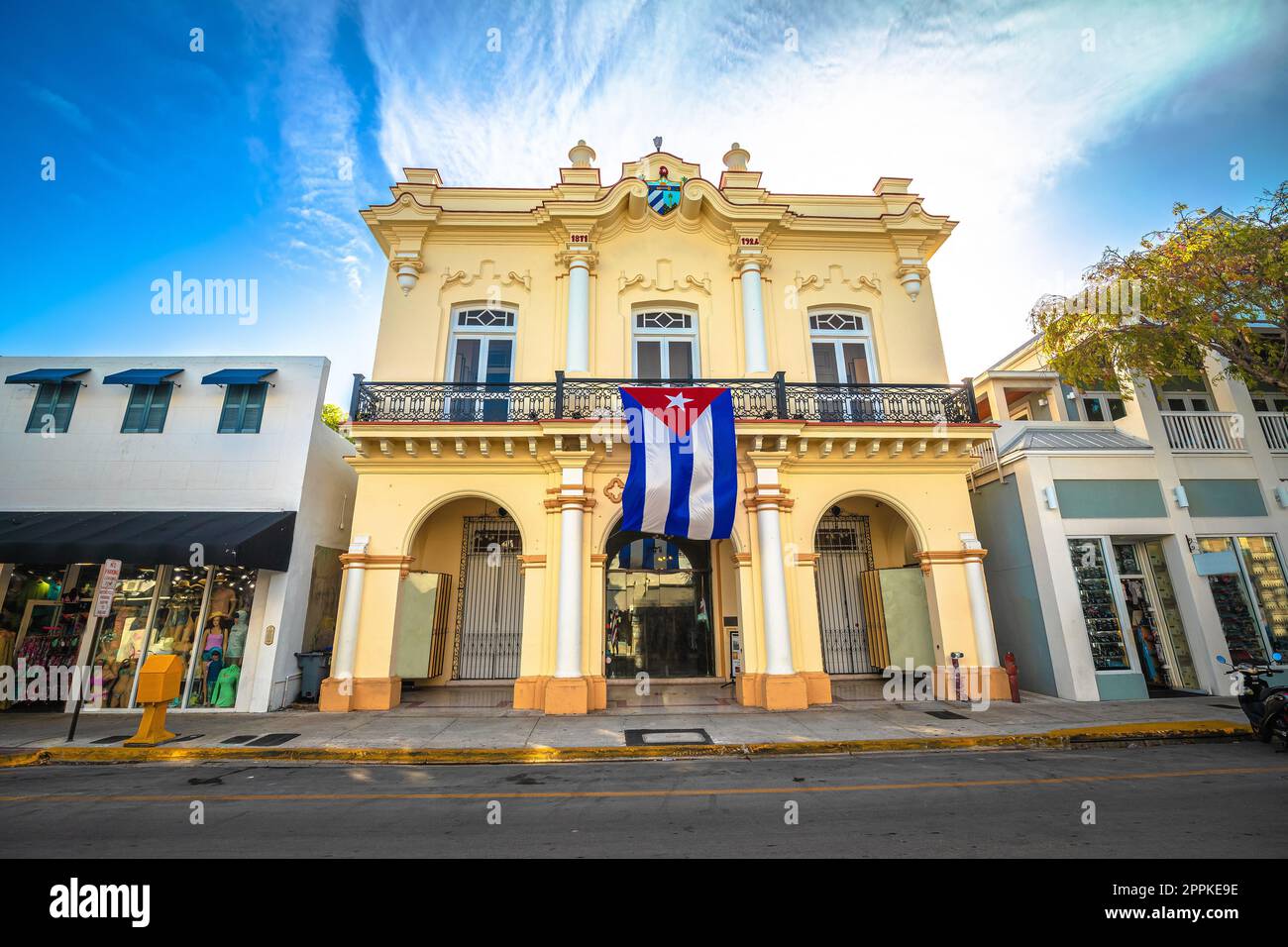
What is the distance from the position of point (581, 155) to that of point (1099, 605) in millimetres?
15938

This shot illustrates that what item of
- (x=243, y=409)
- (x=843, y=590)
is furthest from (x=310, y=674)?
(x=843, y=590)

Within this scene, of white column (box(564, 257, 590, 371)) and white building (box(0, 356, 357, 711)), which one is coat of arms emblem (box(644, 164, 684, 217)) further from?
white building (box(0, 356, 357, 711))

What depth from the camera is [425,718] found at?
988 centimetres

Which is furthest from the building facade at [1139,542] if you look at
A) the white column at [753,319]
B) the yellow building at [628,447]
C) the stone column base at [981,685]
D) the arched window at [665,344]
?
the arched window at [665,344]

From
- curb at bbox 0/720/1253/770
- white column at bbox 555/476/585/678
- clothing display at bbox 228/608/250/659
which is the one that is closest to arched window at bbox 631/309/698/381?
white column at bbox 555/476/585/678

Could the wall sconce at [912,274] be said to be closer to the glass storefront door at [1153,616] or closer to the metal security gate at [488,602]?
the glass storefront door at [1153,616]

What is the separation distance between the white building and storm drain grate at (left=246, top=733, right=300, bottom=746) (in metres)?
2.52

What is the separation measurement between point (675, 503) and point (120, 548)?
1002 centimetres

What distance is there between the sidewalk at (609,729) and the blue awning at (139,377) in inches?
267

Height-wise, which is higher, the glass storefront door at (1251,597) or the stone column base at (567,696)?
the glass storefront door at (1251,597)

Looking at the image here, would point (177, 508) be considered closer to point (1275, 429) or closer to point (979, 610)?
point (979, 610)

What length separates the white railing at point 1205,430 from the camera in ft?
41.6

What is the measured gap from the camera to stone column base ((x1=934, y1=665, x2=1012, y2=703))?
10.9 meters
